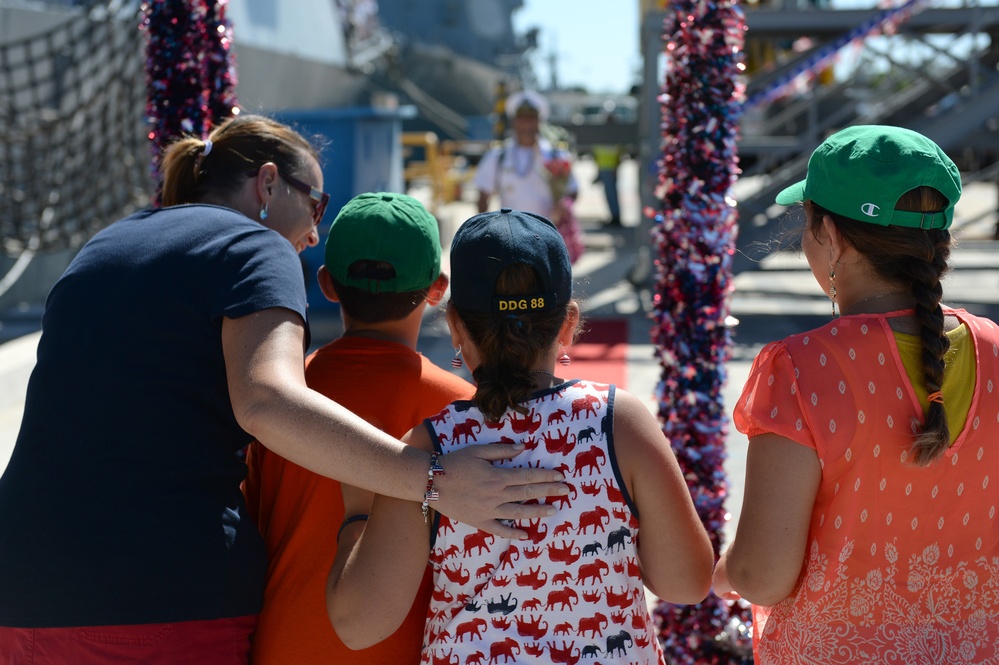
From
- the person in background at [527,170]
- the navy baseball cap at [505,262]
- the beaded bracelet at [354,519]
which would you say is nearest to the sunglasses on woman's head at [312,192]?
the navy baseball cap at [505,262]

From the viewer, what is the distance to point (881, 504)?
170 cm

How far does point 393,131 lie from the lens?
9.53 m

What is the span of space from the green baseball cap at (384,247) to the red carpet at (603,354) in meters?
4.73

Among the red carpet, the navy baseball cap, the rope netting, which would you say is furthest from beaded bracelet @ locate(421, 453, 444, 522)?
the rope netting

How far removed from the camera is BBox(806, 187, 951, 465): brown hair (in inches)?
66.4

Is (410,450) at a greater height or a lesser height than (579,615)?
greater

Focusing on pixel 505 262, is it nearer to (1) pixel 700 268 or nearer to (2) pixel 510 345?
(2) pixel 510 345

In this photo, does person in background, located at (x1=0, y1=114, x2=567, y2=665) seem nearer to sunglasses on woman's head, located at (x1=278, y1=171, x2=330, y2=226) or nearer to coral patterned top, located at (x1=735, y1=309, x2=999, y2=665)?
sunglasses on woman's head, located at (x1=278, y1=171, x2=330, y2=226)

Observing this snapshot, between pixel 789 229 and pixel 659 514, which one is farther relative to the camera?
pixel 789 229

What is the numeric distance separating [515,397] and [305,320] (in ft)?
1.41

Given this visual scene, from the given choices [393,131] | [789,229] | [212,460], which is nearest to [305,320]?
[212,460]

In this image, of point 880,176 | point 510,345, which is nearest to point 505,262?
point 510,345

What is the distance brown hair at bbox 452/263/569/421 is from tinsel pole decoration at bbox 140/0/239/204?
5.57 feet

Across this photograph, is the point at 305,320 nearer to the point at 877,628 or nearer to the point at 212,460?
the point at 212,460
